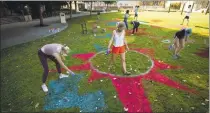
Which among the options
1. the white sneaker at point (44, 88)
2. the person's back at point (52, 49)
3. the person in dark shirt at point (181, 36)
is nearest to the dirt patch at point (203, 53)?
the person in dark shirt at point (181, 36)

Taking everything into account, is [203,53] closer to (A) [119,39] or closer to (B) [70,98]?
(A) [119,39]

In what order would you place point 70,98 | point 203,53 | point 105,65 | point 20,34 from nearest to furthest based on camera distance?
point 70,98 < point 105,65 < point 203,53 < point 20,34

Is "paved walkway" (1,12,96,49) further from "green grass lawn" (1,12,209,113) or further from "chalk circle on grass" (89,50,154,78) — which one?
"chalk circle on grass" (89,50,154,78)

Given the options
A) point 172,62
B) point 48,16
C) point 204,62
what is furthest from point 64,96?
point 48,16

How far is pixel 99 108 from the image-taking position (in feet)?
15.8

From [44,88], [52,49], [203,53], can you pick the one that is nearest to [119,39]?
[52,49]

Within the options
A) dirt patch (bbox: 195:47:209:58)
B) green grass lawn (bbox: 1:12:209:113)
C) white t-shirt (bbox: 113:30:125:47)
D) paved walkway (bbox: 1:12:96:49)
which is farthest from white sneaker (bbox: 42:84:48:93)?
dirt patch (bbox: 195:47:209:58)

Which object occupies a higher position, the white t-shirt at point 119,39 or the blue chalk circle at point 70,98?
the white t-shirt at point 119,39

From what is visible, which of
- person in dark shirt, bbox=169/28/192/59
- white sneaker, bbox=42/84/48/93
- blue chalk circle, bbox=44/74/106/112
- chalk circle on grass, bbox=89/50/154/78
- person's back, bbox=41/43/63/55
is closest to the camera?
person's back, bbox=41/43/63/55

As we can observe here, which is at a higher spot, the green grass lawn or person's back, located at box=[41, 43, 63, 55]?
person's back, located at box=[41, 43, 63, 55]

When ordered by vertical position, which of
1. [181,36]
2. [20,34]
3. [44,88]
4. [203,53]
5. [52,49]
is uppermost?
[181,36]

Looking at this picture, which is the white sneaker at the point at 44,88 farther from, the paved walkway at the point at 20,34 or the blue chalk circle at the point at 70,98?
the paved walkway at the point at 20,34

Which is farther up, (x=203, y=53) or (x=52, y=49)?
(x=52, y=49)

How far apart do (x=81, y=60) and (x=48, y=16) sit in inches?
983
